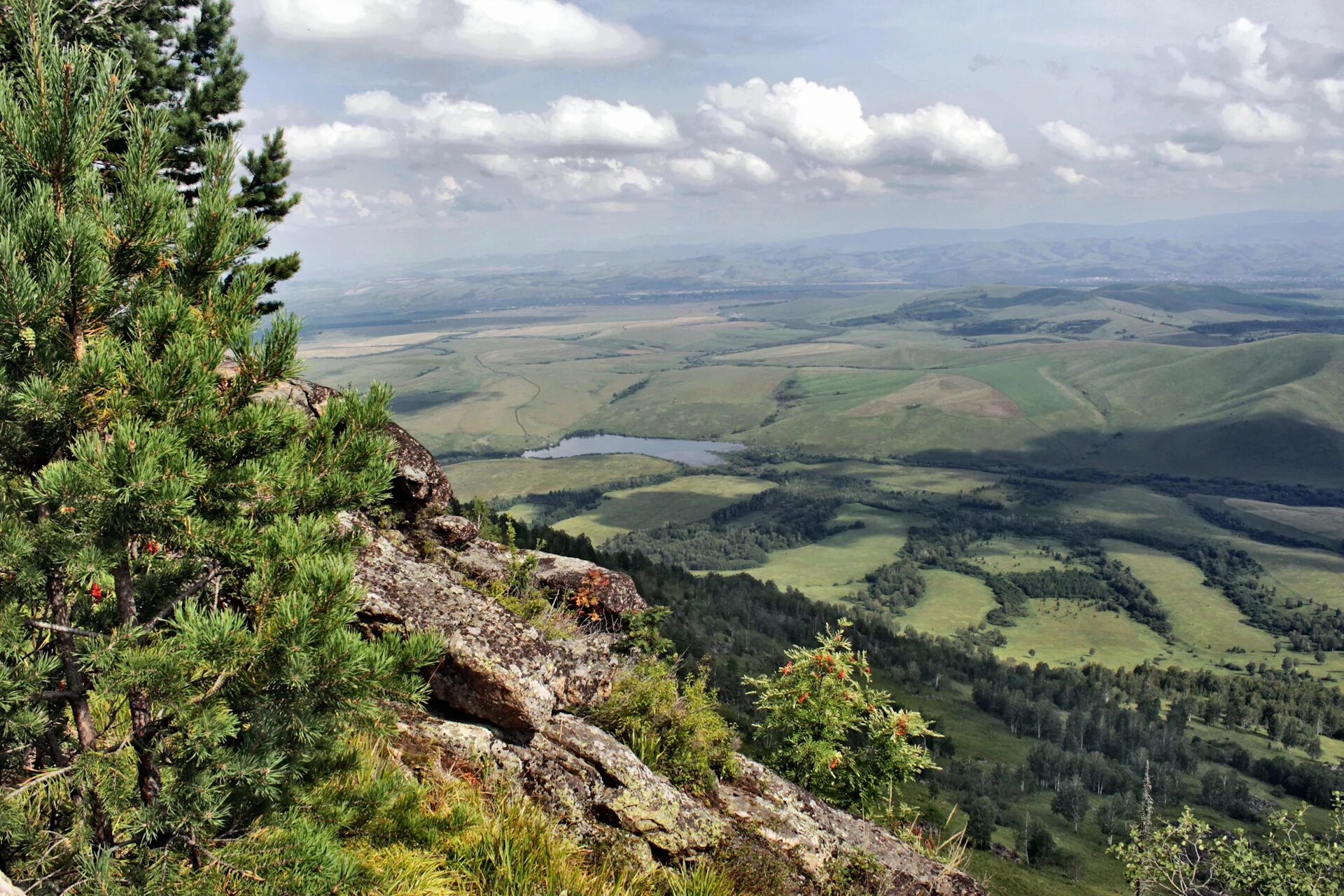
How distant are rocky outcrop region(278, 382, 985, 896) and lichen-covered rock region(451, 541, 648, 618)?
400 centimetres

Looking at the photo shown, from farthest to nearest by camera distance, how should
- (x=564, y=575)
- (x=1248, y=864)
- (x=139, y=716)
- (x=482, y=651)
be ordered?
(x=1248, y=864) < (x=564, y=575) < (x=482, y=651) < (x=139, y=716)

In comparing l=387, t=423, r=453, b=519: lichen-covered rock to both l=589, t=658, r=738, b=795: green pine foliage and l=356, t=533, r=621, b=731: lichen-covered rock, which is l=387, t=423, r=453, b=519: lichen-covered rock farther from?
l=589, t=658, r=738, b=795: green pine foliage

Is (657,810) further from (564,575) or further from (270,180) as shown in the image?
(270,180)

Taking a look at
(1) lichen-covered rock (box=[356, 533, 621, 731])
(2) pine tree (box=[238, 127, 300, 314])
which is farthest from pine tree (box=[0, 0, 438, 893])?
(2) pine tree (box=[238, 127, 300, 314])

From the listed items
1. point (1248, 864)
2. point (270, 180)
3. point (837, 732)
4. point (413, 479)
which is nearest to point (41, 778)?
point (413, 479)

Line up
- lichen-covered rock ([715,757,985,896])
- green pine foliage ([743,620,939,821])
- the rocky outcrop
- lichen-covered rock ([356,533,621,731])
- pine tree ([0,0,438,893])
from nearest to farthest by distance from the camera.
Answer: pine tree ([0,0,438,893]) < the rocky outcrop < lichen-covered rock ([715,757,985,896]) < lichen-covered rock ([356,533,621,731]) < green pine foliage ([743,620,939,821])

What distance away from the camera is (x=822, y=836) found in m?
12.0

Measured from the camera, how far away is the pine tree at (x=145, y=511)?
5.38 meters

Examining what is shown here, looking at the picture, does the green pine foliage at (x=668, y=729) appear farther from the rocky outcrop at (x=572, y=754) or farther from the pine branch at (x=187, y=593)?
the pine branch at (x=187, y=593)

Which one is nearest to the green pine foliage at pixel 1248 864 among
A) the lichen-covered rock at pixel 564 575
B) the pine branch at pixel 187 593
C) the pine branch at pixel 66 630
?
the lichen-covered rock at pixel 564 575

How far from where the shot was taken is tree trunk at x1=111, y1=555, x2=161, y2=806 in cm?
A: 583

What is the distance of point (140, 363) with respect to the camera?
17.8ft

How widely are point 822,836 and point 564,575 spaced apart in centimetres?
989

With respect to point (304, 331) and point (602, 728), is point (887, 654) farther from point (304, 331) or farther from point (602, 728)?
point (304, 331)
